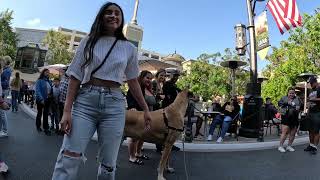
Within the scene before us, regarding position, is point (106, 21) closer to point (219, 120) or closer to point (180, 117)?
point (180, 117)

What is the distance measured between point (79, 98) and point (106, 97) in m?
0.21

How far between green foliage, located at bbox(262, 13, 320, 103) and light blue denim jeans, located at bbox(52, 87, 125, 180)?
30.7 meters

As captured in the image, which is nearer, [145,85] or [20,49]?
[145,85]

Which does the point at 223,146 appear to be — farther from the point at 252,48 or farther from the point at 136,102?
the point at 252,48

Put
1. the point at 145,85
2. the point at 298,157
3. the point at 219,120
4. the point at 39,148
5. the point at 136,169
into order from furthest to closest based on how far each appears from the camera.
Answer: the point at 219,120 < the point at 298,157 < the point at 39,148 < the point at 145,85 < the point at 136,169

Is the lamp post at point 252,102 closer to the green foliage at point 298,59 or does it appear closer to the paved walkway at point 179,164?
the paved walkway at point 179,164

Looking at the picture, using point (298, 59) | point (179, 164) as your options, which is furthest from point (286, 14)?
point (298, 59)

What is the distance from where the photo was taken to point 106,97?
296cm

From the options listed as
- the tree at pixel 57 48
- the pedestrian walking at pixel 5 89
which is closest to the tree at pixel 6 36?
the tree at pixel 57 48

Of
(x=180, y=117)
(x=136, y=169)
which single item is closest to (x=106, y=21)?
(x=180, y=117)

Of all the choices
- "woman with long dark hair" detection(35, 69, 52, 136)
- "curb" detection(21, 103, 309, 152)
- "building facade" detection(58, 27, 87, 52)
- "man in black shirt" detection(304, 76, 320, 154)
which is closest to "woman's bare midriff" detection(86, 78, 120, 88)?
"curb" detection(21, 103, 309, 152)

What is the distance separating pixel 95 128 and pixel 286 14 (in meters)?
10.2

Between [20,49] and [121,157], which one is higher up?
[20,49]

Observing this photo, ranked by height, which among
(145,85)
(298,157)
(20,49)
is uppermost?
(20,49)
